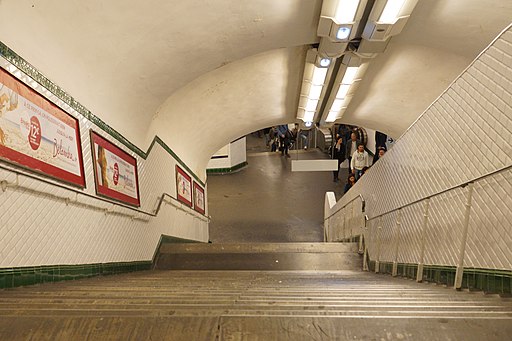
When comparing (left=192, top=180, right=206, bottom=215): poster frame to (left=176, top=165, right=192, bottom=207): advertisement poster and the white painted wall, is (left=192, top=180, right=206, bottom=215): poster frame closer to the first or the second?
(left=176, top=165, right=192, bottom=207): advertisement poster

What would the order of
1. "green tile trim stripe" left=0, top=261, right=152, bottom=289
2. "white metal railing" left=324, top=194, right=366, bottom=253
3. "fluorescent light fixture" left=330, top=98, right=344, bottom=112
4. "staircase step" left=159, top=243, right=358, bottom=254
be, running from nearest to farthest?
"green tile trim stripe" left=0, top=261, right=152, bottom=289
"staircase step" left=159, top=243, right=358, bottom=254
"white metal railing" left=324, top=194, right=366, bottom=253
"fluorescent light fixture" left=330, top=98, right=344, bottom=112

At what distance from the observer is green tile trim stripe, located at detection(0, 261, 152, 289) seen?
2.43 m

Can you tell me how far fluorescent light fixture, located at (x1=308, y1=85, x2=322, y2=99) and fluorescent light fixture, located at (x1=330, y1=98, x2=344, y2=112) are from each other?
42 cm

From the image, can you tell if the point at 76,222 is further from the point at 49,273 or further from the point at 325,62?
the point at 325,62

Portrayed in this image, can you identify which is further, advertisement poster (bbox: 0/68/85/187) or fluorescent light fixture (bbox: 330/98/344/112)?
fluorescent light fixture (bbox: 330/98/344/112)

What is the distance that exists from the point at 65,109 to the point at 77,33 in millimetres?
649

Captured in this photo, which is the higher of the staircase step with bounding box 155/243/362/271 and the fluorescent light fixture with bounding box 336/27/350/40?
the fluorescent light fixture with bounding box 336/27/350/40

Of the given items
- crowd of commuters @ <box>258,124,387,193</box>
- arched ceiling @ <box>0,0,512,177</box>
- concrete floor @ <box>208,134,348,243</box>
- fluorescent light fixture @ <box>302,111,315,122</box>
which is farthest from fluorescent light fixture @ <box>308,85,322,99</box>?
concrete floor @ <box>208,134,348,243</box>

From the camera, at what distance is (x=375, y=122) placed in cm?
868

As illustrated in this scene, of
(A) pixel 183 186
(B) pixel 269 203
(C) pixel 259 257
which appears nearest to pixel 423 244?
(C) pixel 259 257

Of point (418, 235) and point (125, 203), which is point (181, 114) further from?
point (418, 235)

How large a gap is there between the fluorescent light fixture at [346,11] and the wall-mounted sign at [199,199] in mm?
6317

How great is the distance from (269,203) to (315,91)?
710cm

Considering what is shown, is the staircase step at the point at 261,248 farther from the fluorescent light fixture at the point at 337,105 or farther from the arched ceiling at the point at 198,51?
the fluorescent light fixture at the point at 337,105
